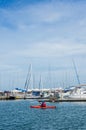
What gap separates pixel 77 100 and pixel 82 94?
4.30 m

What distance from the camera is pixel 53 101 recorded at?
454 ft

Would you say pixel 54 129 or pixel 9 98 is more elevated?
pixel 9 98

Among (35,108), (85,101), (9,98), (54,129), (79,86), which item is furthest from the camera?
(9,98)

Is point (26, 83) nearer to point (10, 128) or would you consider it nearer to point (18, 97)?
point (18, 97)

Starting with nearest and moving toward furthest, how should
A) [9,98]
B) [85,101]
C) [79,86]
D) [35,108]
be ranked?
[35,108], [85,101], [79,86], [9,98]

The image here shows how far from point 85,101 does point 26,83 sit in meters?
52.2

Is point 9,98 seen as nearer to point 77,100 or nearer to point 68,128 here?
point 77,100

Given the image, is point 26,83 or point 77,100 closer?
point 77,100

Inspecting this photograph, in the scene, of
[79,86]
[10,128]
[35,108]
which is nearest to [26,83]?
[79,86]

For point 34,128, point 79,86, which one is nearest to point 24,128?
point 34,128

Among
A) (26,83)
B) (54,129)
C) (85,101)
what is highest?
(26,83)

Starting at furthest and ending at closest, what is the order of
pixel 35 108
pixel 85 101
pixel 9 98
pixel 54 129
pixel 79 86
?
pixel 9 98
pixel 79 86
pixel 85 101
pixel 35 108
pixel 54 129

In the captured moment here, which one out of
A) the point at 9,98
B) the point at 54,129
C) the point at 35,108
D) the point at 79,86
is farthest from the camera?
the point at 9,98

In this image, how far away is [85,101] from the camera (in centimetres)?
13738
